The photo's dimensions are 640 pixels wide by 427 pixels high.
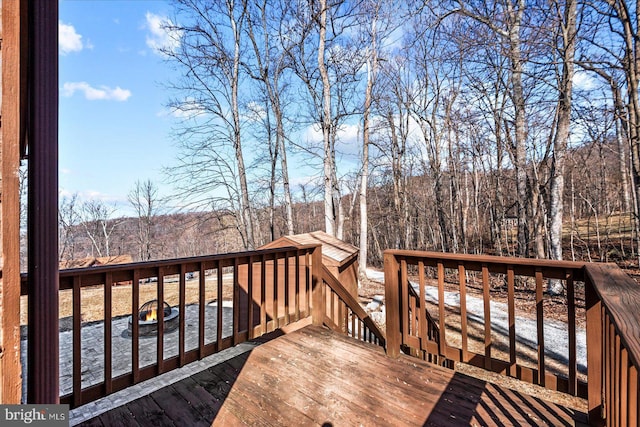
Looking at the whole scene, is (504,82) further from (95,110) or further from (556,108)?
(95,110)

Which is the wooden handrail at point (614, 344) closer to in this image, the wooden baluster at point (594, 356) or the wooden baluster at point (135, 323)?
the wooden baluster at point (594, 356)

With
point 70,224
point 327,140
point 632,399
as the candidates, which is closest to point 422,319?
point 632,399

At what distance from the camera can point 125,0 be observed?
6086 mm

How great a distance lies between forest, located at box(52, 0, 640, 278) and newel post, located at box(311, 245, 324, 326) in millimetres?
5586

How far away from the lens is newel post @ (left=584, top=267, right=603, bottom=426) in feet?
5.59

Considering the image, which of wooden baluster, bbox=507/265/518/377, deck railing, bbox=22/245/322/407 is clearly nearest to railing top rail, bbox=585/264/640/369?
wooden baluster, bbox=507/265/518/377

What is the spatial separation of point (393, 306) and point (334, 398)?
915mm

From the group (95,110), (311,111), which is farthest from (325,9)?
(95,110)

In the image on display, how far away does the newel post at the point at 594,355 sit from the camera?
170 centimetres

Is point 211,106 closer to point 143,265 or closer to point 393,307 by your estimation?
point 143,265

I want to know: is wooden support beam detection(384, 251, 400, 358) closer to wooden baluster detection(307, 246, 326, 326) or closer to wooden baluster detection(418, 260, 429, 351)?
wooden baluster detection(418, 260, 429, 351)

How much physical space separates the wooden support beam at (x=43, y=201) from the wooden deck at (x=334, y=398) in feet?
4.19

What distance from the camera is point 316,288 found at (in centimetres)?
332

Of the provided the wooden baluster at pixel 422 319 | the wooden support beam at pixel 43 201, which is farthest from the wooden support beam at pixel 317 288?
the wooden support beam at pixel 43 201
